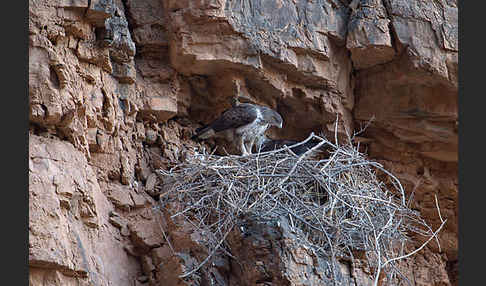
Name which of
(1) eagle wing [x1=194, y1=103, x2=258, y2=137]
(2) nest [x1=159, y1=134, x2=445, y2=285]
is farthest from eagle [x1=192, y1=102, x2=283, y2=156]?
(2) nest [x1=159, y1=134, x2=445, y2=285]

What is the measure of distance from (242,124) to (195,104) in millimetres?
867

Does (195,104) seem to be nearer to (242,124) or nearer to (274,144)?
(242,124)

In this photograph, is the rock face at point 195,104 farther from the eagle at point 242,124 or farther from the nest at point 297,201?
the eagle at point 242,124

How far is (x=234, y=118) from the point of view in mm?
9734

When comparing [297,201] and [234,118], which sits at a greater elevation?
[234,118]

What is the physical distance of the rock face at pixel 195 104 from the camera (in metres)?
7.77

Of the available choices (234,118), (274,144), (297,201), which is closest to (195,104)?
(234,118)

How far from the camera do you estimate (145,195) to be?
29.9 feet

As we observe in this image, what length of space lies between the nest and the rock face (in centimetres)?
21

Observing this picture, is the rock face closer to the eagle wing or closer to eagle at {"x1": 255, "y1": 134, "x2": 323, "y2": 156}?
the eagle wing

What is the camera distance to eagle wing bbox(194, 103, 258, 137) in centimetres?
972

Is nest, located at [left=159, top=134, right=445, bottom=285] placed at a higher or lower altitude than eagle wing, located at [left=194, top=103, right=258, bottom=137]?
lower

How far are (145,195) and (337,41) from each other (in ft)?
10.1

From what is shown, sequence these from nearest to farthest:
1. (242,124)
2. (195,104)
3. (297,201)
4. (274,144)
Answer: (297,201) → (242,124) → (274,144) → (195,104)
